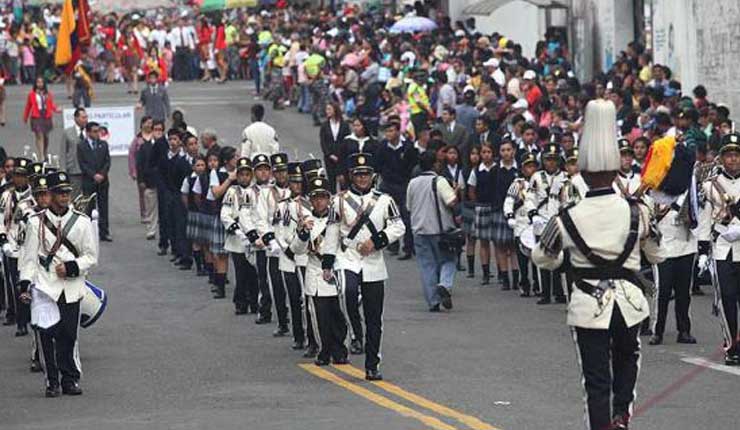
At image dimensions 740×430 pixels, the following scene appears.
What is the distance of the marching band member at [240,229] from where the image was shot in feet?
70.9

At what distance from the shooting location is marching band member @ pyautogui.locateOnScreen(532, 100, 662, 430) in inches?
489

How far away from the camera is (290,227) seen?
64.2 feet

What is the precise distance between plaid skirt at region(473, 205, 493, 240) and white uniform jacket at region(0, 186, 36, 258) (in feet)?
18.8

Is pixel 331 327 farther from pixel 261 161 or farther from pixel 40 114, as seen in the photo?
pixel 40 114

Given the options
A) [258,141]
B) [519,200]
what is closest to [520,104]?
[258,141]

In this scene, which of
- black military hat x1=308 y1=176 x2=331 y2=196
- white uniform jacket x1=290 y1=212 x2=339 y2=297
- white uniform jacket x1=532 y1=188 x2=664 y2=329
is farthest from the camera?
black military hat x1=308 y1=176 x2=331 y2=196

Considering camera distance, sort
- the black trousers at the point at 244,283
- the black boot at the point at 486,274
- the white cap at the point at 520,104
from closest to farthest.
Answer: the black trousers at the point at 244,283 → the black boot at the point at 486,274 → the white cap at the point at 520,104

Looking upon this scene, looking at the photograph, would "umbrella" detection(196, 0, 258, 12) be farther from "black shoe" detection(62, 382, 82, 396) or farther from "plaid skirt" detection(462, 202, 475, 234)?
"black shoe" detection(62, 382, 82, 396)

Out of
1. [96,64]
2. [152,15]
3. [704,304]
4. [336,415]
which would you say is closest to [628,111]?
[704,304]

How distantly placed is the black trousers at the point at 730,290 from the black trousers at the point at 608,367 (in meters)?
5.07

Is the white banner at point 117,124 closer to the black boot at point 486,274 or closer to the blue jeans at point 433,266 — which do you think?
the black boot at point 486,274

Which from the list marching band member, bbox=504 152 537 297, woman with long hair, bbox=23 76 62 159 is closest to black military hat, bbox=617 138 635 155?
marching band member, bbox=504 152 537 297

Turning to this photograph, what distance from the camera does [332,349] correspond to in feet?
61.2

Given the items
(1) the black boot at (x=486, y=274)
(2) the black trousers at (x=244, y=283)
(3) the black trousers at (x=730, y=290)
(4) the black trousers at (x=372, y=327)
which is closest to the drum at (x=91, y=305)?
(4) the black trousers at (x=372, y=327)
